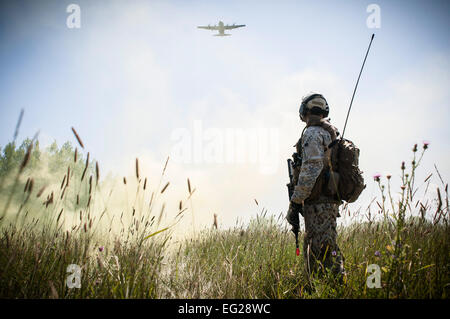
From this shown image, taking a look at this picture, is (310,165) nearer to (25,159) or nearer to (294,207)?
(294,207)

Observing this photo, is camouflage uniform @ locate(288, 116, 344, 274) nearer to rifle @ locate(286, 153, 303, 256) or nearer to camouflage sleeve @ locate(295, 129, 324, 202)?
camouflage sleeve @ locate(295, 129, 324, 202)

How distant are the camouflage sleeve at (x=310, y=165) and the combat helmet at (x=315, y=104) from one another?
0.44 m

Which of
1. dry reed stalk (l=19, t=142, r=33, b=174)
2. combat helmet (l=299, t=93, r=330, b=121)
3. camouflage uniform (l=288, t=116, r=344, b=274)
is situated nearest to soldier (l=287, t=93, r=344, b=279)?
camouflage uniform (l=288, t=116, r=344, b=274)

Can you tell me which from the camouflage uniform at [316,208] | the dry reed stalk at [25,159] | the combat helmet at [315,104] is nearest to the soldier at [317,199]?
the camouflage uniform at [316,208]

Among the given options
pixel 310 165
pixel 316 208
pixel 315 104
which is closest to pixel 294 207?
pixel 316 208

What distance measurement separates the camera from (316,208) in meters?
2.91

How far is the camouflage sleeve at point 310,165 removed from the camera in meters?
2.83

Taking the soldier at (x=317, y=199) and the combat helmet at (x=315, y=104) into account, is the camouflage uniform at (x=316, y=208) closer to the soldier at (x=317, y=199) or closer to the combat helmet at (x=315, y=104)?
the soldier at (x=317, y=199)

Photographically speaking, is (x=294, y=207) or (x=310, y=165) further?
(x=294, y=207)

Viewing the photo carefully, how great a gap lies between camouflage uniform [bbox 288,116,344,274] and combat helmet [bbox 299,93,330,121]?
38cm

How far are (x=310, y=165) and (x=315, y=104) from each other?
0.93 metres

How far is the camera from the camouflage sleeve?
283cm
